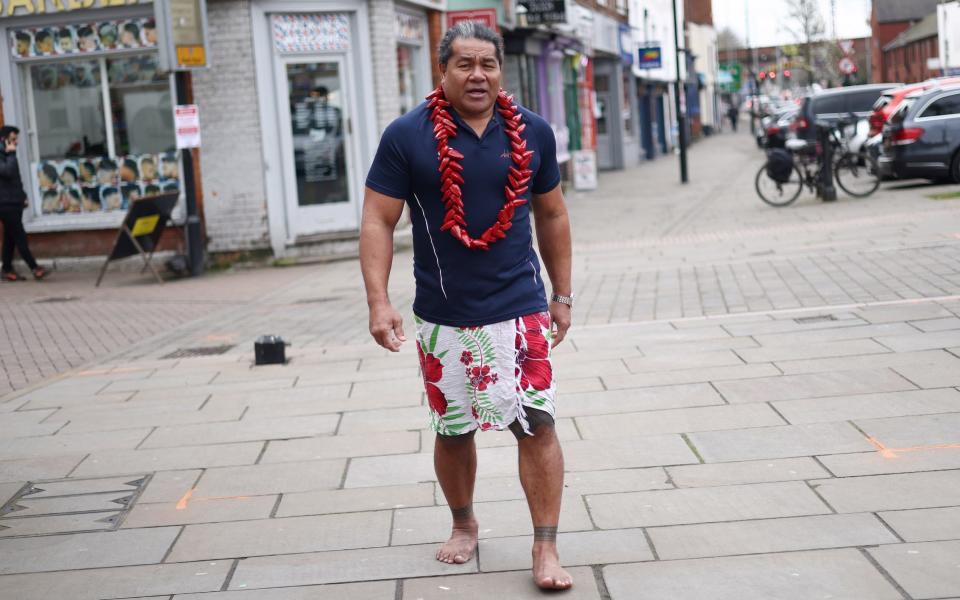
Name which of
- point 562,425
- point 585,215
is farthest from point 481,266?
point 585,215

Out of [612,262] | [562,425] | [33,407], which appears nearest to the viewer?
[562,425]

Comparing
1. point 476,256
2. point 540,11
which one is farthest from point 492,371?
point 540,11

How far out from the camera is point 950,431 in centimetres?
541

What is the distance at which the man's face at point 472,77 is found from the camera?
153 inches

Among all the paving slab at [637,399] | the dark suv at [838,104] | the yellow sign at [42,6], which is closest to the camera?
the paving slab at [637,399]

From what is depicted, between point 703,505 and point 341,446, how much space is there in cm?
199

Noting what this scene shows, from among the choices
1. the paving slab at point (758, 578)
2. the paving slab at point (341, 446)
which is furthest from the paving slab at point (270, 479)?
the paving slab at point (758, 578)

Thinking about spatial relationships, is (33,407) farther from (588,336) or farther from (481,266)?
(481,266)

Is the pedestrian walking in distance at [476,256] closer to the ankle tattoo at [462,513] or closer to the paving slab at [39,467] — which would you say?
the ankle tattoo at [462,513]

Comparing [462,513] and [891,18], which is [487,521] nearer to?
[462,513]

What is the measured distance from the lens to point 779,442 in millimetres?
5469

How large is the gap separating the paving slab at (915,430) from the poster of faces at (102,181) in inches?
486

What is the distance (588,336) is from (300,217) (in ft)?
27.5

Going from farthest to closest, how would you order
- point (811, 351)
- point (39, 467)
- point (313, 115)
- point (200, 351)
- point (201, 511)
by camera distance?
point (313, 115) < point (200, 351) < point (811, 351) < point (39, 467) < point (201, 511)
